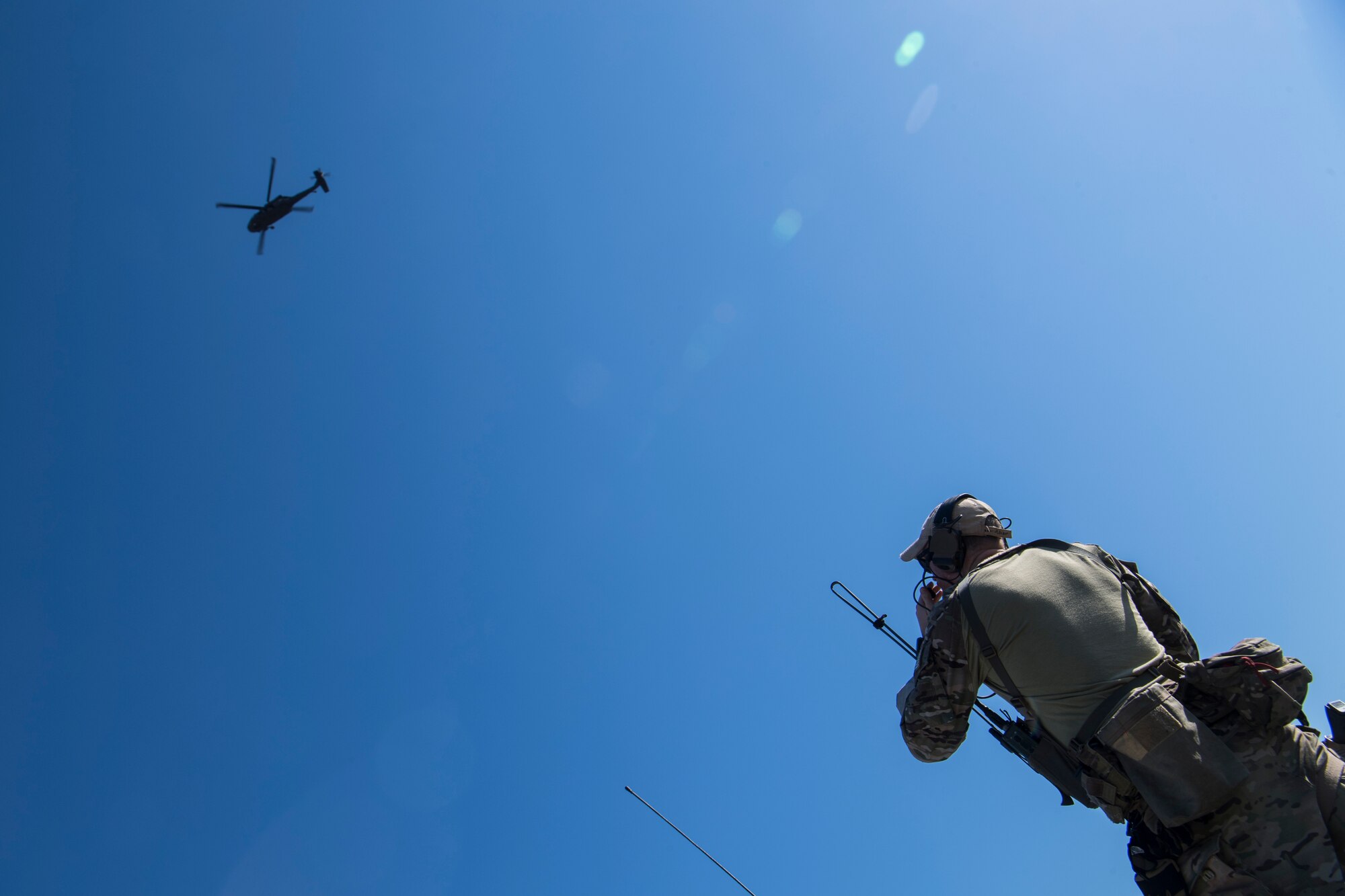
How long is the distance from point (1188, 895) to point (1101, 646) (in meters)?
1.18

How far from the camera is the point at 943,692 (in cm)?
425

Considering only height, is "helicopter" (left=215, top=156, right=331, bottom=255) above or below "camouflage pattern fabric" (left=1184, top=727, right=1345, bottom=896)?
above

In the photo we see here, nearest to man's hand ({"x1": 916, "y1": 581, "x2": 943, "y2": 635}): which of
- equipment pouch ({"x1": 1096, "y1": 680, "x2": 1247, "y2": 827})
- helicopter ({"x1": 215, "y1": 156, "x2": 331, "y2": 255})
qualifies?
equipment pouch ({"x1": 1096, "y1": 680, "x2": 1247, "y2": 827})

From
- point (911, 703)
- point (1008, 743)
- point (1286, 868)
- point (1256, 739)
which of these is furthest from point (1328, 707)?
point (911, 703)

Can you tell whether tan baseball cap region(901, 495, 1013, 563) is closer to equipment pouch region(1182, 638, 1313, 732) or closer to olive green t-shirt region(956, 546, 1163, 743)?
olive green t-shirt region(956, 546, 1163, 743)

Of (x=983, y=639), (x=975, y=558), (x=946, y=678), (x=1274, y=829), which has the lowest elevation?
(x=1274, y=829)

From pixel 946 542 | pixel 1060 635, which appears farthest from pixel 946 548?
pixel 1060 635

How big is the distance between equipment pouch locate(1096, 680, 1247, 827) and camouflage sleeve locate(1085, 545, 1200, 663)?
3.00 feet

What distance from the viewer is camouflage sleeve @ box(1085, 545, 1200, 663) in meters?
4.45

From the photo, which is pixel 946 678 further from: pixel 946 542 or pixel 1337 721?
pixel 1337 721

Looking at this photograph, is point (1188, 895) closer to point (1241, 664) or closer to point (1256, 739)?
point (1256, 739)

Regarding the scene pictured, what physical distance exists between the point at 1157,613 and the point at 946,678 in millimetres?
1434

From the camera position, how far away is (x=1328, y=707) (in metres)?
3.92

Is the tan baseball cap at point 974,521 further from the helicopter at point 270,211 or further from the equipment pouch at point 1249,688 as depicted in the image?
the helicopter at point 270,211
